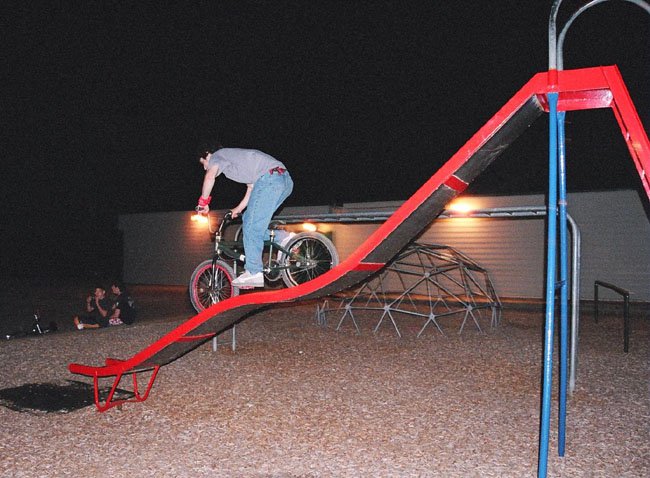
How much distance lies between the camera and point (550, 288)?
3.43m

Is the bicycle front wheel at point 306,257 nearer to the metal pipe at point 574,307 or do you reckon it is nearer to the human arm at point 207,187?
the human arm at point 207,187

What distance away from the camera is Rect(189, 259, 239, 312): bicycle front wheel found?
6.82m

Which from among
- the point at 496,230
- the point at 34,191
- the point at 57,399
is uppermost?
the point at 34,191

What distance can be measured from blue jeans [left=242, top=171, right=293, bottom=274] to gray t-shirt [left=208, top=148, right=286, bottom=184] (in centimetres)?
9

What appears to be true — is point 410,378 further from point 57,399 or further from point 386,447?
point 57,399

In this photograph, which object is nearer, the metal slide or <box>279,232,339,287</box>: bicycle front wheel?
the metal slide

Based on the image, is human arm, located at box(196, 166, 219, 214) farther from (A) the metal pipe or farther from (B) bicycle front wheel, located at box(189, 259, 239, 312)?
(A) the metal pipe

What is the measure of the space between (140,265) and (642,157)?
986 inches

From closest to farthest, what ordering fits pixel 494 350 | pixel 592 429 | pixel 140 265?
pixel 592 429, pixel 494 350, pixel 140 265

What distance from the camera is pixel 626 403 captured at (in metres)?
5.64

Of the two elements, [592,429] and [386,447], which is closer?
[386,447]

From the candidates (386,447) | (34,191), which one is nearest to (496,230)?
(386,447)

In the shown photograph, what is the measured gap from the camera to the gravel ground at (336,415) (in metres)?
4.17

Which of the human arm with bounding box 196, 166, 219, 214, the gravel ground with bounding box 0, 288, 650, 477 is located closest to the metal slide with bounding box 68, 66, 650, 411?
the human arm with bounding box 196, 166, 219, 214
